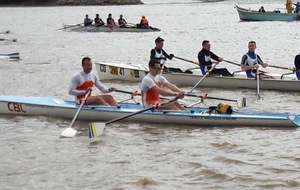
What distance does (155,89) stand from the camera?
1170 centimetres

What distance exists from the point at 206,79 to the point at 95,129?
658 cm

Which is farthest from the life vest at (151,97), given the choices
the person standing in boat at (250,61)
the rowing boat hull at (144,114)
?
the person standing in boat at (250,61)

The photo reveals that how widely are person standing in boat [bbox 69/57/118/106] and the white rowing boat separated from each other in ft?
16.5

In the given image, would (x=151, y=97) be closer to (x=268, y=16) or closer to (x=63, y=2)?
(x=268, y=16)

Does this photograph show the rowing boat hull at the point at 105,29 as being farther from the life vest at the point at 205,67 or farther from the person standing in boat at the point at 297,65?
the person standing in boat at the point at 297,65

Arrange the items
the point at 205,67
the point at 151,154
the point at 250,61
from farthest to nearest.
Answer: the point at 205,67 → the point at 250,61 → the point at 151,154

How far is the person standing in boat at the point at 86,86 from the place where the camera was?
1200 centimetres

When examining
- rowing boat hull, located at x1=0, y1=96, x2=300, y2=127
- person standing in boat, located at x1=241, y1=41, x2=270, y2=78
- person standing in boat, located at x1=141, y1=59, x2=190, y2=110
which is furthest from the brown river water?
person standing in boat, located at x1=241, y1=41, x2=270, y2=78

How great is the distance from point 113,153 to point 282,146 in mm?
3040

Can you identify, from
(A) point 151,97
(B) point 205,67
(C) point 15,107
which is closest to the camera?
(A) point 151,97

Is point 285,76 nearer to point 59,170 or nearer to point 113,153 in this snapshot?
Result: point 113,153

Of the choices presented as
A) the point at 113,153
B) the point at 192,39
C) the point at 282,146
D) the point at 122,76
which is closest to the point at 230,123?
the point at 282,146

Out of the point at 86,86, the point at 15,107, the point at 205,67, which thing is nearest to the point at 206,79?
the point at 205,67

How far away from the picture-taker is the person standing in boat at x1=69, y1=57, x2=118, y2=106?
1200 centimetres
